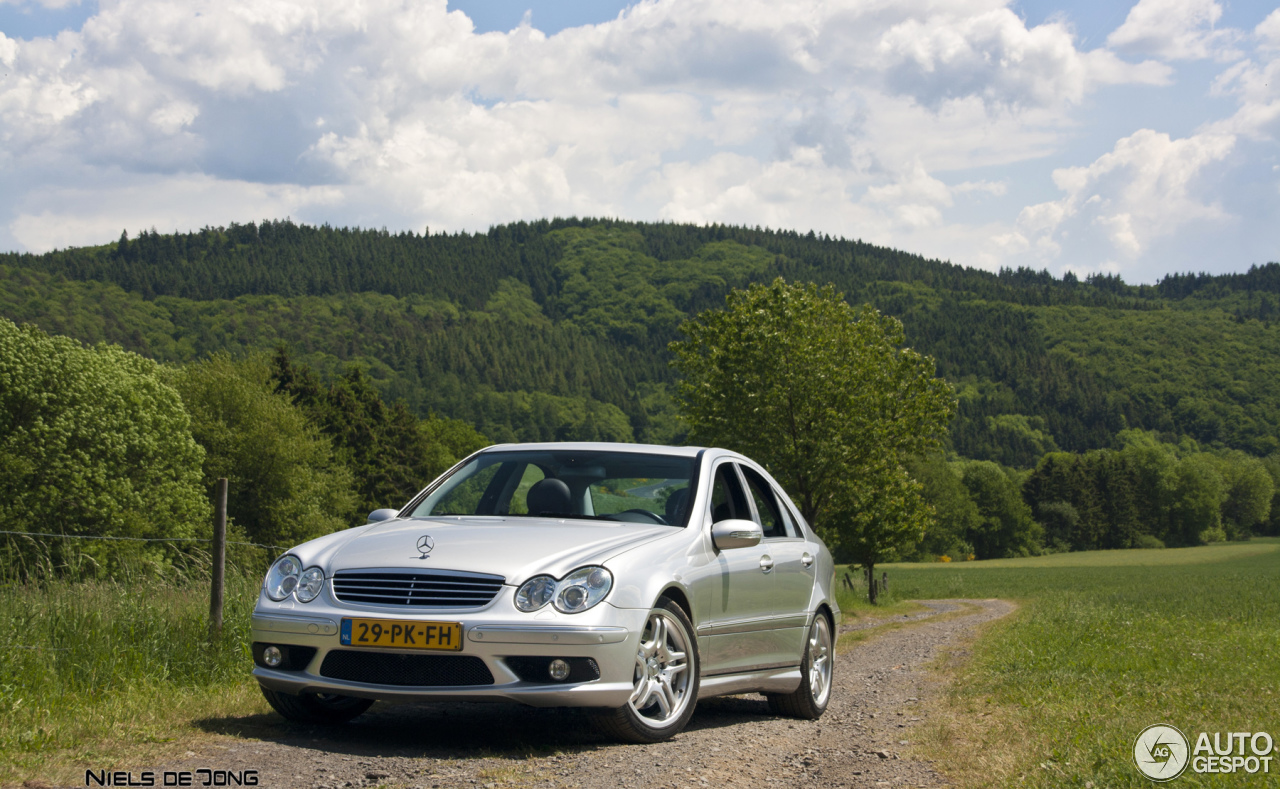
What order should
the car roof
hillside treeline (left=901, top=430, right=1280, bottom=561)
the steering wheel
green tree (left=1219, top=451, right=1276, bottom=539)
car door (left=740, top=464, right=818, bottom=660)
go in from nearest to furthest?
1. the steering wheel
2. the car roof
3. car door (left=740, top=464, right=818, bottom=660)
4. hillside treeline (left=901, top=430, right=1280, bottom=561)
5. green tree (left=1219, top=451, right=1276, bottom=539)

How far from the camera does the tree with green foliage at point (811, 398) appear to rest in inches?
1136

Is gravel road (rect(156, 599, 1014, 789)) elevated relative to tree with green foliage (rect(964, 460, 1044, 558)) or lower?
elevated

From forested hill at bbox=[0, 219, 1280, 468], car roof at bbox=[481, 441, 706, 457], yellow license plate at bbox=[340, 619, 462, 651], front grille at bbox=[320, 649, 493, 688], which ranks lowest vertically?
front grille at bbox=[320, 649, 493, 688]

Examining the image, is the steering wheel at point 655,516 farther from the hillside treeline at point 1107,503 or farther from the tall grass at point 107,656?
the hillside treeline at point 1107,503

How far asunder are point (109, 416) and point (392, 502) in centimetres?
2803

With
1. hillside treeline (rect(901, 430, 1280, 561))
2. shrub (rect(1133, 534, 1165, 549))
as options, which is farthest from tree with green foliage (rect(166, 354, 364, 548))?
shrub (rect(1133, 534, 1165, 549))

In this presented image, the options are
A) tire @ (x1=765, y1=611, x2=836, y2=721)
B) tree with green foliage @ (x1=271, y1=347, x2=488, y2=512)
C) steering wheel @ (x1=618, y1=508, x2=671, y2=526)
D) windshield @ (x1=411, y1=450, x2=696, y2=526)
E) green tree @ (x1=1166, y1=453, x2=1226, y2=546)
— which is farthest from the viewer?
green tree @ (x1=1166, y1=453, x2=1226, y2=546)

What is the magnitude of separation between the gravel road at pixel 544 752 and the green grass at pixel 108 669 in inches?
16.2

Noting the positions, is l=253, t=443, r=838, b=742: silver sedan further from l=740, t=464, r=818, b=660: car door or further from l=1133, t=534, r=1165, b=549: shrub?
l=1133, t=534, r=1165, b=549: shrub

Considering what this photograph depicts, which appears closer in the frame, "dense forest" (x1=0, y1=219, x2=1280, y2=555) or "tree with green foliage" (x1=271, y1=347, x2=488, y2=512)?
"tree with green foliage" (x1=271, y1=347, x2=488, y2=512)

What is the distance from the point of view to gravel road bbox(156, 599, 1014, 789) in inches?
192

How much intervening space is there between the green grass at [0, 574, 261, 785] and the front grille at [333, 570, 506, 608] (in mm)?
1138

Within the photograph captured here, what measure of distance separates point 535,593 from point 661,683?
100cm

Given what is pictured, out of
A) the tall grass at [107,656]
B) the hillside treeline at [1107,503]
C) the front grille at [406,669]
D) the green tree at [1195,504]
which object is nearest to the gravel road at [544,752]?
the front grille at [406,669]
